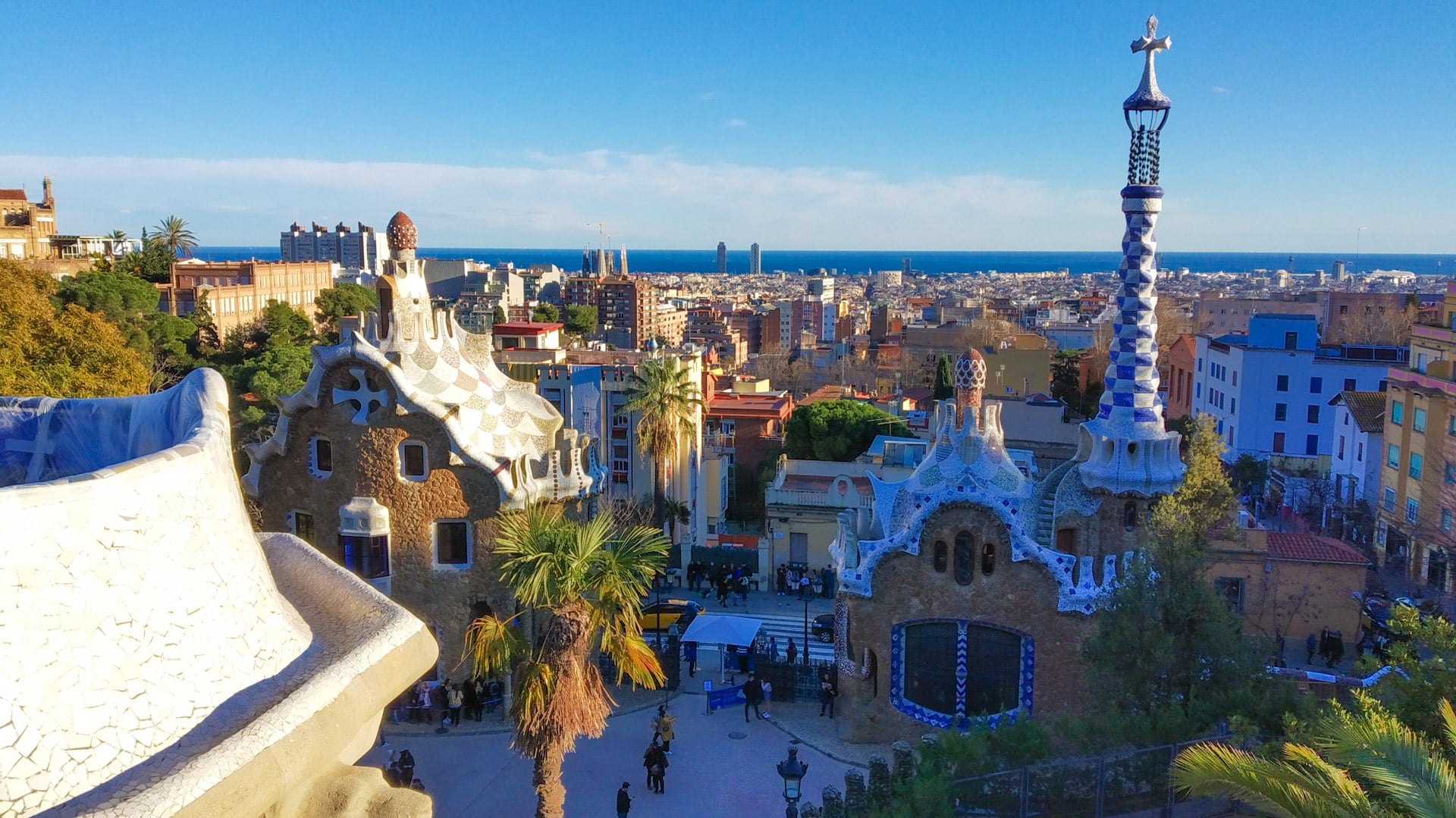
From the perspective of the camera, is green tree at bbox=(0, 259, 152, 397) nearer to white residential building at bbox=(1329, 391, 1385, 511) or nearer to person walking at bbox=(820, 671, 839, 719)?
person walking at bbox=(820, 671, 839, 719)

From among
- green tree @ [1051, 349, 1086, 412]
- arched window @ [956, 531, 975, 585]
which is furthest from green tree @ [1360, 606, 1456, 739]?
green tree @ [1051, 349, 1086, 412]

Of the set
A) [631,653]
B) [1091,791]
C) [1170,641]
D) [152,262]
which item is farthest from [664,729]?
[152,262]

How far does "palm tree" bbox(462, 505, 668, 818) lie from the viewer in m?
13.2

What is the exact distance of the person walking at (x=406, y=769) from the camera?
17.4 metres

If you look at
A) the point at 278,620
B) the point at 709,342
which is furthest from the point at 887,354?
the point at 278,620

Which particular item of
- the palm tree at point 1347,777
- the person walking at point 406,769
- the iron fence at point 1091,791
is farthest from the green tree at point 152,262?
the palm tree at point 1347,777

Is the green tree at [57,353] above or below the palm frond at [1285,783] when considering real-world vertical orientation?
above

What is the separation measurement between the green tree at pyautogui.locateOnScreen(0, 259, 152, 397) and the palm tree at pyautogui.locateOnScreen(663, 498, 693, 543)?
15604mm

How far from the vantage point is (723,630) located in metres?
22.8

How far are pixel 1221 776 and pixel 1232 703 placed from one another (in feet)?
19.3

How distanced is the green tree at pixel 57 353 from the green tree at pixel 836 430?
92.0ft

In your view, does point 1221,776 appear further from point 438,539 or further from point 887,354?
point 887,354

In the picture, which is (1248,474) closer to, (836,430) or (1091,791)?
(836,430)

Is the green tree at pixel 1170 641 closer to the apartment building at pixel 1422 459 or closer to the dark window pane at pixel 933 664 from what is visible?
the dark window pane at pixel 933 664
